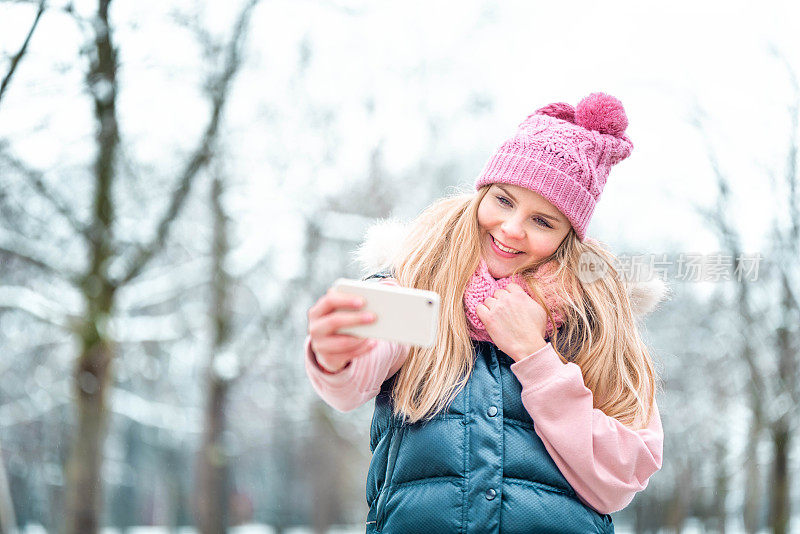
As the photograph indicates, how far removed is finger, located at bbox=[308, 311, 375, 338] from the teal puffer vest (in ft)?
1.26

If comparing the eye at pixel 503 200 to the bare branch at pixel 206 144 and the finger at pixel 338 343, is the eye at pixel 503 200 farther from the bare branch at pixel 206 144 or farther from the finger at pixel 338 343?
the bare branch at pixel 206 144

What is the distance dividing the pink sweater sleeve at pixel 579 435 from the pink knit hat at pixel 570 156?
1.17ft

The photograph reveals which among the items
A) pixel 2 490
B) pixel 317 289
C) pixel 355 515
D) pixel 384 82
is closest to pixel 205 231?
pixel 317 289

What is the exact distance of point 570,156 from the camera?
1.95 m

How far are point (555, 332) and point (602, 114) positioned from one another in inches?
21.2

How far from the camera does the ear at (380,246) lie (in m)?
2.13

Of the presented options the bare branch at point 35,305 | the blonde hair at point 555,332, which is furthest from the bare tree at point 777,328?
the bare branch at point 35,305

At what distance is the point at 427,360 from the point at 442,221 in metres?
0.37

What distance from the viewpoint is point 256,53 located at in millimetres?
8039

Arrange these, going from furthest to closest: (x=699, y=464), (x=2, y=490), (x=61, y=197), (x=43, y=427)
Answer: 1. (x=43, y=427)
2. (x=699, y=464)
3. (x=2, y=490)
4. (x=61, y=197)

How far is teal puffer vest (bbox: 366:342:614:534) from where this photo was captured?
68.6 inches

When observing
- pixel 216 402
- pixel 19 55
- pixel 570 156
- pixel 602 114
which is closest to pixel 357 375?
pixel 570 156

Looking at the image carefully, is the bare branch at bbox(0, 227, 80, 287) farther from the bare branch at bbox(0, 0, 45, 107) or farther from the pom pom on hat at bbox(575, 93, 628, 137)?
the pom pom on hat at bbox(575, 93, 628, 137)

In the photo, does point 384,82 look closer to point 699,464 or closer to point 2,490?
point 2,490
